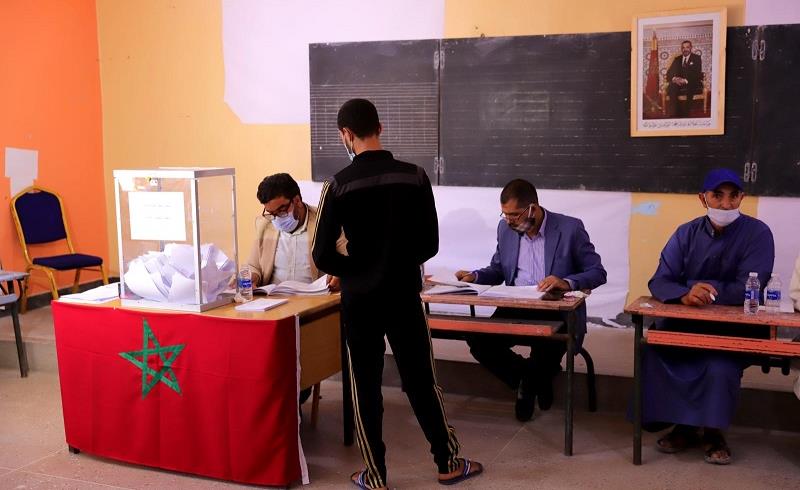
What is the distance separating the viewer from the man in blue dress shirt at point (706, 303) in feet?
11.0

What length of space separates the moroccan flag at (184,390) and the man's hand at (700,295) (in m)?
1.58

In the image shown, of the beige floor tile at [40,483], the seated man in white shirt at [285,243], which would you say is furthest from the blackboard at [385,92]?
the beige floor tile at [40,483]

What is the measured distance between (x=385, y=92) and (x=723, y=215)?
294 cm

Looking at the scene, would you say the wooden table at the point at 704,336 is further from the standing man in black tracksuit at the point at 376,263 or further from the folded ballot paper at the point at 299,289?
the folded ballot paper at the point at 299,289

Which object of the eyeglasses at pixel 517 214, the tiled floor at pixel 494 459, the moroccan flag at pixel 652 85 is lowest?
the tiled floor at pixel 494 459

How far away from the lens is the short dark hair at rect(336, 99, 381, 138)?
296 cm

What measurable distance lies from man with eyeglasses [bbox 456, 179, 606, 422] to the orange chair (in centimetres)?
323

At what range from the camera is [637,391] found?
341cm

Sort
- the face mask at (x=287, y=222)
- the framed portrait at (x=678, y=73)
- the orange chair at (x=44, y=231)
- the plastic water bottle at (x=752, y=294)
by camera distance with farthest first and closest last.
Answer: the orange chair at (x=44, y=231)
the framed portrait at (x=678, y=73)
the face mask at (x=287, y=222)
the plastic water bottle at (x=752, y=294)

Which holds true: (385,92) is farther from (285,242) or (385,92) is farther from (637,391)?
(637,391)

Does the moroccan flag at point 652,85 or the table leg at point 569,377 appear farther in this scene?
the moroccan flag at point 652,85

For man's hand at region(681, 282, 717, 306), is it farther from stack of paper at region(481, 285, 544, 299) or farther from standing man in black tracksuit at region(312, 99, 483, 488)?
standing man in black tracksuit at region(312, 99, 483, 488)

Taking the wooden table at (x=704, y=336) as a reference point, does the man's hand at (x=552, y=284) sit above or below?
above

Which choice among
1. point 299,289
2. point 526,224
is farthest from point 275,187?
point 526,224
